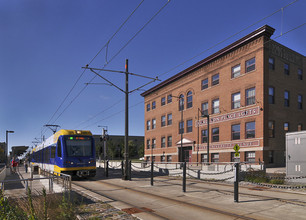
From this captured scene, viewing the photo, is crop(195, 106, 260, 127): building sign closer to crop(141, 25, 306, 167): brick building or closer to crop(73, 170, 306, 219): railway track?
crop(141, 25, 306, 167): brick building

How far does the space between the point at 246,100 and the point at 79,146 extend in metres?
17.4

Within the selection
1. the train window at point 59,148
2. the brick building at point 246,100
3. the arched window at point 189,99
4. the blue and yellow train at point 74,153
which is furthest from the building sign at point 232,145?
the train window at point 59,148

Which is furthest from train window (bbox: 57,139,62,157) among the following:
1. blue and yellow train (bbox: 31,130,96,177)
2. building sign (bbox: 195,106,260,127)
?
building sign (bbox: 195,106,260,127)

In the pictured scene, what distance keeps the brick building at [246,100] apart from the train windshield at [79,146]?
11.8 meters

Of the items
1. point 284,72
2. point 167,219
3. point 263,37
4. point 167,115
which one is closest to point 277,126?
point 284,72

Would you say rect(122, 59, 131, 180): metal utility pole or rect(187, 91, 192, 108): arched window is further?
rect(187, 91, 192, 108): arched window

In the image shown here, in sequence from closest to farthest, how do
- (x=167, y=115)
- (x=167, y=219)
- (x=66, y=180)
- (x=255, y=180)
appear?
(x=167, y=219), (x=66, y=180), (x=255, y=180), (x=167, y=115)

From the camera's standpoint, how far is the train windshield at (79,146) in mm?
17453

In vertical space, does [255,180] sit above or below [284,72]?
below

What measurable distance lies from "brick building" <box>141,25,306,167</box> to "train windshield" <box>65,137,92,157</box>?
1183cm

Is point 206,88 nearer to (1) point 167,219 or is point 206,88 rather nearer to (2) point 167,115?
(2) point 167,115

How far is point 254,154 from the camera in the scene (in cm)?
2508

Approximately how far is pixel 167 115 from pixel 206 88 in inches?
379

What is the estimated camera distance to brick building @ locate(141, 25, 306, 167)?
24.9 m
